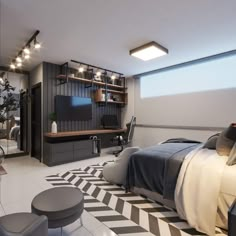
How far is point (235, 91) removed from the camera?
3.83m

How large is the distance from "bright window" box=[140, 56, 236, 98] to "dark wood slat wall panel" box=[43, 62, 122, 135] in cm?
159

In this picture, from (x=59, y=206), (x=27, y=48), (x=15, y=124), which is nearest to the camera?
(x=59, y=206)

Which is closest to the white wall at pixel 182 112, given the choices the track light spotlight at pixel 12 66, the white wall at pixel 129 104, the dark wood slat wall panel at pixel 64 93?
the white wall at pixel 129 104

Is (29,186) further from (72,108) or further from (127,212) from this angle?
(72,108)

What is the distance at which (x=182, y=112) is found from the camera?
4.75 m

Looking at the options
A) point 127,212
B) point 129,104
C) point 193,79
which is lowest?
point 127,212

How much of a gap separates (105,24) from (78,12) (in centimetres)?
46

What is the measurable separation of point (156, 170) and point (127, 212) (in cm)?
62

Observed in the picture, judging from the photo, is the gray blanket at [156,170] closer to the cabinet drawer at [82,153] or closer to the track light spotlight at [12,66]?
the cabinet drawer at [82,153]

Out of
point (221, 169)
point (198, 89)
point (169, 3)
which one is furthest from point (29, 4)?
point (198, 89)

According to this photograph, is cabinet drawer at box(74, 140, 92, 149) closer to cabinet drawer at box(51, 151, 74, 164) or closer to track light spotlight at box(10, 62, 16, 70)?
cabinet drawer at box(51, 151, 74, 164)

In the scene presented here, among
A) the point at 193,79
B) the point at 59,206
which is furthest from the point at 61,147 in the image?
the point at 193,79

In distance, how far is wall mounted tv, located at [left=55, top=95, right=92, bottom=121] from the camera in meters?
4.64

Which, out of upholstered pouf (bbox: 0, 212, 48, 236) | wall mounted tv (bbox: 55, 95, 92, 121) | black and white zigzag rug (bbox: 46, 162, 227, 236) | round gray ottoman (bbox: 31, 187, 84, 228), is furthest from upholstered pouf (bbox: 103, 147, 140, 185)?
wall mounted tv (bbox: 55, 95, 92, 121)
